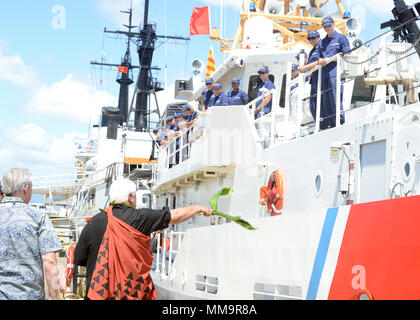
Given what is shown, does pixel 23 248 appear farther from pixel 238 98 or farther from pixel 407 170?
pixel 238 98

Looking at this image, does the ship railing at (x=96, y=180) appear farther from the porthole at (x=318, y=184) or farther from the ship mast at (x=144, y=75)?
the porthole at (x=318, y=184)

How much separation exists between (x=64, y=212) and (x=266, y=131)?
84.2 ft

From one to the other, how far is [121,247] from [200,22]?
40.3 ft

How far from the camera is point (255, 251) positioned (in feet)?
19.5

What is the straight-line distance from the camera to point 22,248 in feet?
11.4

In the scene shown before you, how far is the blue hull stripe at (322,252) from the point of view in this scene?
448 cm

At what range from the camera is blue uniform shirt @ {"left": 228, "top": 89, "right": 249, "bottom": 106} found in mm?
10539

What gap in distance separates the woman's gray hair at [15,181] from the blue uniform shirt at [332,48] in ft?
15.8

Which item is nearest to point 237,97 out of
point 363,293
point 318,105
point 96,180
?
point 318,105

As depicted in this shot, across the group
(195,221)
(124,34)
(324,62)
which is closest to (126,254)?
(324,62)

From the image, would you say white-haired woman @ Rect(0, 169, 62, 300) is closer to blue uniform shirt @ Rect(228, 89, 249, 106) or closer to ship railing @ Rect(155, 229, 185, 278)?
ship railing @ Rect(155, 229, 185, 278)

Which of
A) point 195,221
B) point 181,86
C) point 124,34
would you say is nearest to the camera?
point 195,221
